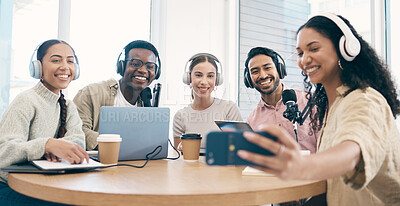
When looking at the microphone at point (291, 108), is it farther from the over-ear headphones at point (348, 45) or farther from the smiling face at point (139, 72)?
the smiling face at point (139, 72)

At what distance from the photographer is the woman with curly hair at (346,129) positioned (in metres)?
0.70

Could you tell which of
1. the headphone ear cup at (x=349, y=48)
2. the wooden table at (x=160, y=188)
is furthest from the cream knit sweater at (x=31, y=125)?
the headphone ear cup at (x=349, y=48)

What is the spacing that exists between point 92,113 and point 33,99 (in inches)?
30.2

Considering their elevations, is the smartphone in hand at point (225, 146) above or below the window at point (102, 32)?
below

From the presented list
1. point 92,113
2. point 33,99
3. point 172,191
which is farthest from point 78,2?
point 172,191

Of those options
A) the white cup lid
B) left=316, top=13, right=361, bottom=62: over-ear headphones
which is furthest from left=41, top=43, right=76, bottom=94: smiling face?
left=316, top=13, right=361, bottom=62: over-ear headphones

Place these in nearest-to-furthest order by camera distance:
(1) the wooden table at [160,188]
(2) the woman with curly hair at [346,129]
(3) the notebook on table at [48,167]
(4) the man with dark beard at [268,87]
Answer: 1. (2) the woman with curly hair at [346,129]
2. (1) the wooden table at [160,188]
3. (3) the notebook on table at [48,167]
4. (4) the man with dark beard at [268,87]

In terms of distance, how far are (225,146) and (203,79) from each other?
5.67 feet

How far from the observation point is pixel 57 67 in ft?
5.26

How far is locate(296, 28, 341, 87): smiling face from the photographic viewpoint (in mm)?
1222

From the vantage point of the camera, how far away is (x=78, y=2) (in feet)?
10.6

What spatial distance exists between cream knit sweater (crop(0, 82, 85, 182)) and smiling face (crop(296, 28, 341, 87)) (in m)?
1.07

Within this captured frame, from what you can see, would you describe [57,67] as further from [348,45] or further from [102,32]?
[102,32]

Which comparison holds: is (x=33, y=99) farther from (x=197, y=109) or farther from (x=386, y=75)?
(x=386, y=75)
